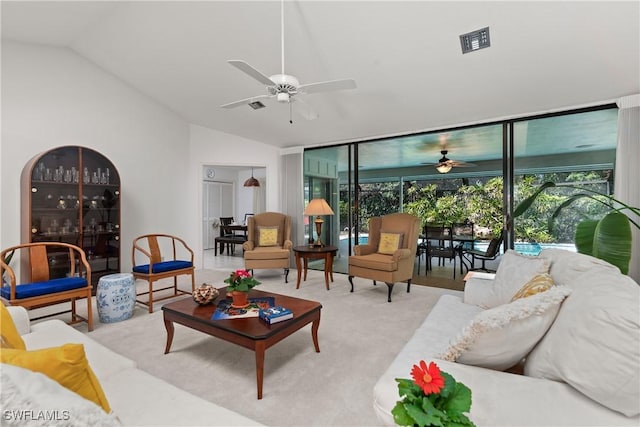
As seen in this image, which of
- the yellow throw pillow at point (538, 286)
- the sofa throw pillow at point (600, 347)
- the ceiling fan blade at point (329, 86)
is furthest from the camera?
the ceiling fan blade at point (329, 86)

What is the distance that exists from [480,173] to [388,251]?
7.48 ft

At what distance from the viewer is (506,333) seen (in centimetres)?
117

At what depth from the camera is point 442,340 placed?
169cm

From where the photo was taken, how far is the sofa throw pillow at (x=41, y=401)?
606 millimetres

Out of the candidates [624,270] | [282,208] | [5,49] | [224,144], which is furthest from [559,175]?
[5,49]

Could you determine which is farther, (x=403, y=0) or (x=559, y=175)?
(x=559, y=175)

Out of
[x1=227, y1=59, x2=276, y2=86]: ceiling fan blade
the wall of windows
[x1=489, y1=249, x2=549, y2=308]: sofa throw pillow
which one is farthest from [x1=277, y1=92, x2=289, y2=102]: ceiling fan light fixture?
the wall of windows


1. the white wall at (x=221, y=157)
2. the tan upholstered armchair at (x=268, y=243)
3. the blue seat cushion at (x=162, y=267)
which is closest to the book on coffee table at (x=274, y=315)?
the blue seat cushion at (x=162, y=267)

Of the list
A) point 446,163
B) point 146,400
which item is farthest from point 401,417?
point 446,163

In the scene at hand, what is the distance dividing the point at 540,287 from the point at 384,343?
1444mm

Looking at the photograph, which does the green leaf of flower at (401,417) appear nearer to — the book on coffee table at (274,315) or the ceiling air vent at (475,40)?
the book on coffee table at (274,315)

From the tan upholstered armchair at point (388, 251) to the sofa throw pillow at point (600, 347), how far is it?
8.62ft

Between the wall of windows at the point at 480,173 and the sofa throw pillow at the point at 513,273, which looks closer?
the sofa throw pillow at the point at 513,273

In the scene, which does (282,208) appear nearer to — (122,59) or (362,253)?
(362,253)
